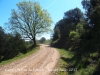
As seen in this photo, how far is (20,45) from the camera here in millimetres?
32406

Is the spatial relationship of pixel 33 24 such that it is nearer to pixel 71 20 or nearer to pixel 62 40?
pixel 62 40

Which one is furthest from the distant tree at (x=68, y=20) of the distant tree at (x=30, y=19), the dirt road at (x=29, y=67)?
the dirt road at (x=29, y=67)

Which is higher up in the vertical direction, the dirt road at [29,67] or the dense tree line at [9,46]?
the dense tree line at [9,46]

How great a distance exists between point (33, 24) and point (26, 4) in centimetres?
625

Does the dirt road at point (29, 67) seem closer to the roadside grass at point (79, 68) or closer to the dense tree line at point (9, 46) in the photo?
the roadside grass at point (79, 68)

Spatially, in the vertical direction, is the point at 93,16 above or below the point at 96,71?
above

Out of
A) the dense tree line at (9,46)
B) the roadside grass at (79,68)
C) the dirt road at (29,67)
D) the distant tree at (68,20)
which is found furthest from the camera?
the distant tree at (68,20)

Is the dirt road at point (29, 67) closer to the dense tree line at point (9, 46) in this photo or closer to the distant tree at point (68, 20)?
the dense tree line at point (9, 46)

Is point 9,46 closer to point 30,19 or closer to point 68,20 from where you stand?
point 30,19

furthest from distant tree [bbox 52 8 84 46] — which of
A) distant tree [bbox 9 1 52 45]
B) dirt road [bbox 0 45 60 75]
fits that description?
dirt road [bbox 0 45 60 75]

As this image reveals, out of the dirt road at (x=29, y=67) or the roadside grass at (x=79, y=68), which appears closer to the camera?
the roadside grass at (x=79, y=68)

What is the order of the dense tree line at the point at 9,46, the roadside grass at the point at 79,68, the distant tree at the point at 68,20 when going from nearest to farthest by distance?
the roadside grass at the point at 79,68, the dense tree line at the point at 9,46, the distant tree at the point at 68,20

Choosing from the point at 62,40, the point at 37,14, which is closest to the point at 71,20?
the point at 62,40

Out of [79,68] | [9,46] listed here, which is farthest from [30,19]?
[79,68]
